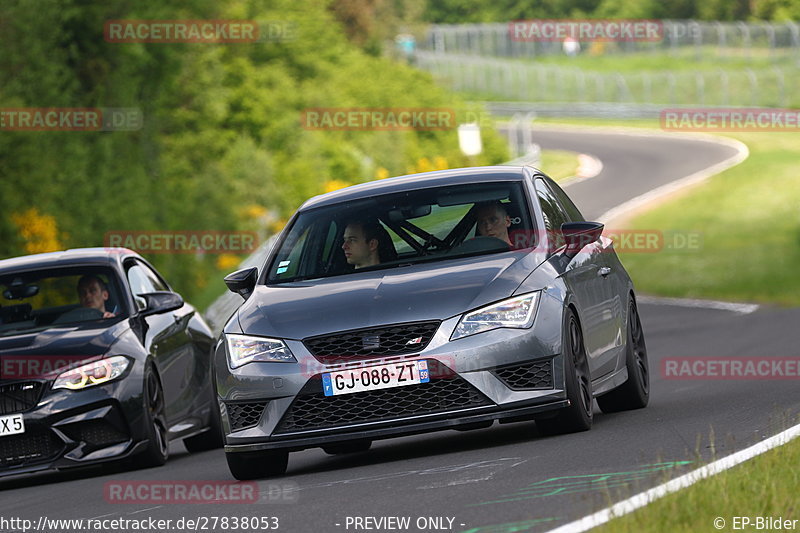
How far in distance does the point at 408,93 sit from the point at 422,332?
268 ft

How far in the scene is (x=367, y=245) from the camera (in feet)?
34.7

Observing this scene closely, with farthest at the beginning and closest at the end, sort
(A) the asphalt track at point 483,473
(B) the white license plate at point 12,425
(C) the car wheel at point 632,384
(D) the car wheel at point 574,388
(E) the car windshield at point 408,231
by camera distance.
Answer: (C) the car wheel at point 632,384, (B) the white license plate at point 12,425, (E) the car windshield at point 408,231, (D) the car wheel at point 574,388, (A) the asphalt track at point 483,473

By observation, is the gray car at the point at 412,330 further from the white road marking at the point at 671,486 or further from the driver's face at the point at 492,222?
the white road marking at the point at 671,486

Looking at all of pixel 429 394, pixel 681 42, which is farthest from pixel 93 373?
pixel 681 42

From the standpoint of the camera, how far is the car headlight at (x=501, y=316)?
9.40 m

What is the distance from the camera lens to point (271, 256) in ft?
35.7

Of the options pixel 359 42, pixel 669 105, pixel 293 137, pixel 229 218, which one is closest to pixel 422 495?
pixel 229 218

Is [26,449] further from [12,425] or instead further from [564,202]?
[564,202]

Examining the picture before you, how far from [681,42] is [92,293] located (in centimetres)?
10195

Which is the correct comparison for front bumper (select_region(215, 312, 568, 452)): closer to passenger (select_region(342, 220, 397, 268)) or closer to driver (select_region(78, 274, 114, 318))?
passenger (select_region(342, 220, 397, 268))

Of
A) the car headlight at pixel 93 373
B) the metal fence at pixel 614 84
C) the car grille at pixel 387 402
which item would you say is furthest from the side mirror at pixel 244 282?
the metal fence at pixel 614 84

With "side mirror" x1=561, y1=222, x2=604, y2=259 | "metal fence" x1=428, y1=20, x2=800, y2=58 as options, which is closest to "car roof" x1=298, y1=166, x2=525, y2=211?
"side mirror" x1=561, y1=222, x2=604, y2=259

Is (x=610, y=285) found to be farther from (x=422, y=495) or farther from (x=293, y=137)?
(x=293, y=137)

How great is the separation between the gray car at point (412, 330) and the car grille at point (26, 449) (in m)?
2.04
